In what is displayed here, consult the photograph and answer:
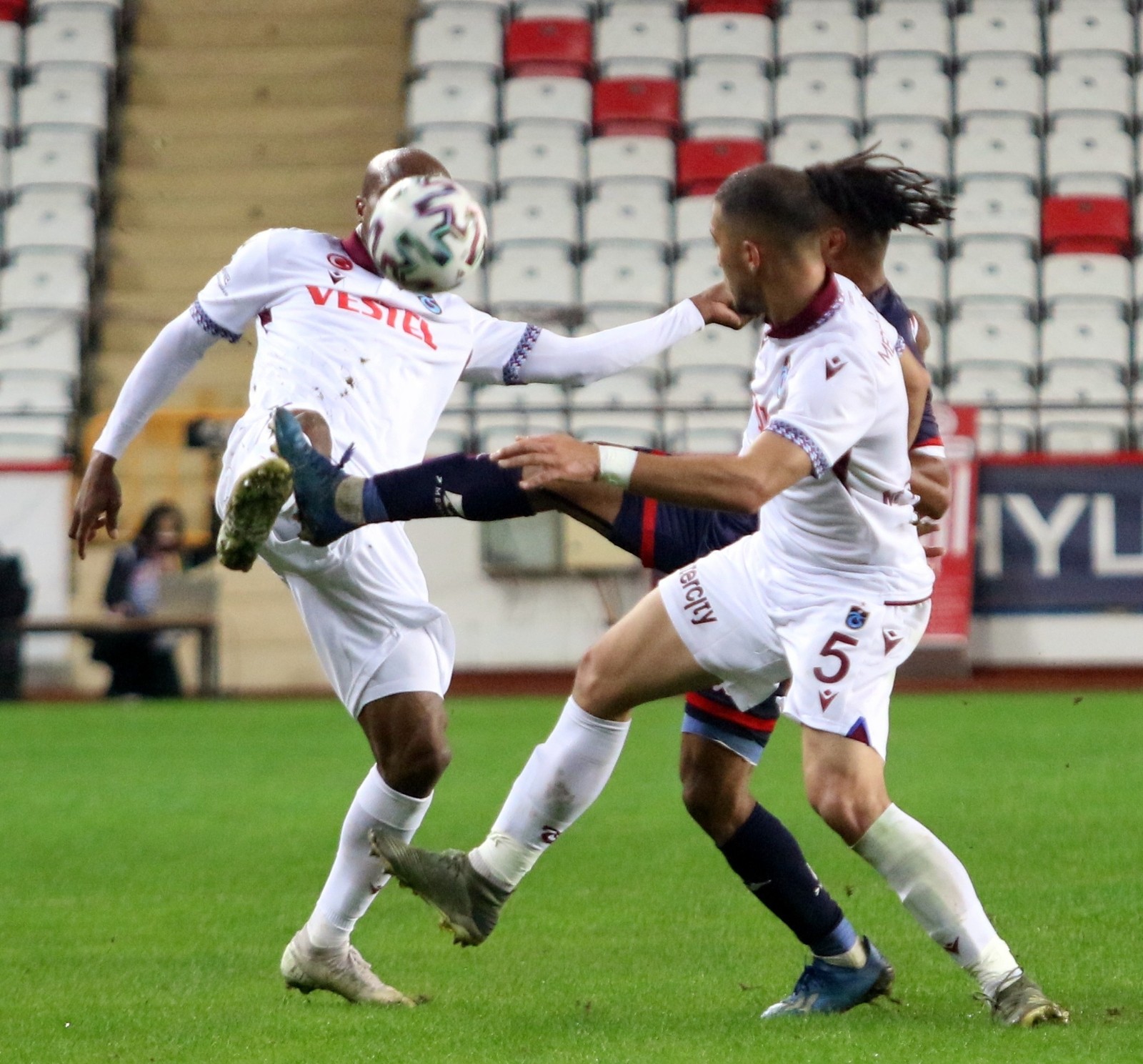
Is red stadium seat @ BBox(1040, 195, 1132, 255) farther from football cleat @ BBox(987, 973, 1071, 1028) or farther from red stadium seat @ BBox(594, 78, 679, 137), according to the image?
football cleat @ BBox(987, 973, 1071, 1028)

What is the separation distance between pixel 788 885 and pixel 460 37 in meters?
14.6

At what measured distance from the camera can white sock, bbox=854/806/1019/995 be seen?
4.17 metres

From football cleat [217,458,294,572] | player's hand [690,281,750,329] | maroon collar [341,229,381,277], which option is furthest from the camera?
player's hand [690,281,750,329]

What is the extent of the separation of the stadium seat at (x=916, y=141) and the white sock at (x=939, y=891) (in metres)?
13.5

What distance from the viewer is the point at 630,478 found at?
3.90 meters

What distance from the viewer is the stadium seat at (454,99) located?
17.5 m

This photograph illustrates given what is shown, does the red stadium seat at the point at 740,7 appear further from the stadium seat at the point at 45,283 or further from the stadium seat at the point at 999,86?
the stadium seat at the point at 45,283

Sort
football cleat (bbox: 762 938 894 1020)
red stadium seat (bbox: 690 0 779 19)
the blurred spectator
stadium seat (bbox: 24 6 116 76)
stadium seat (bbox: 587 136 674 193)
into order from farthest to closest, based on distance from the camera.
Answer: stadium seat (bbox: 24 6 116 76)
red stadium seat (bbox: 690 0 779 19)
stadium seat (bbox: 587 136 674 193)
the blurred spectator
football cleat (bbox: 762 938 894 1020)

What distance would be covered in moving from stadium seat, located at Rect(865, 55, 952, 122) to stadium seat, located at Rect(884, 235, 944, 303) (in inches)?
55.1

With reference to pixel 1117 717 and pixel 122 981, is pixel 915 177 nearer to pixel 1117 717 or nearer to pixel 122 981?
pixel 122 981

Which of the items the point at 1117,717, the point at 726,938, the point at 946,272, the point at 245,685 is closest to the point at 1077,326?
the point at 946,272

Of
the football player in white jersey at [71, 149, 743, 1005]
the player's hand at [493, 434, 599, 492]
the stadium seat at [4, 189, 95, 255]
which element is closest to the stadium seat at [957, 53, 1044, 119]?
the stadium seat at [4, 189, 95, 255]

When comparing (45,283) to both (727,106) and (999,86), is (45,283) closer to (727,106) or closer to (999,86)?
(727,106)

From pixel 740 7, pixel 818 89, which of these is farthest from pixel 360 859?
pixel 740 7
